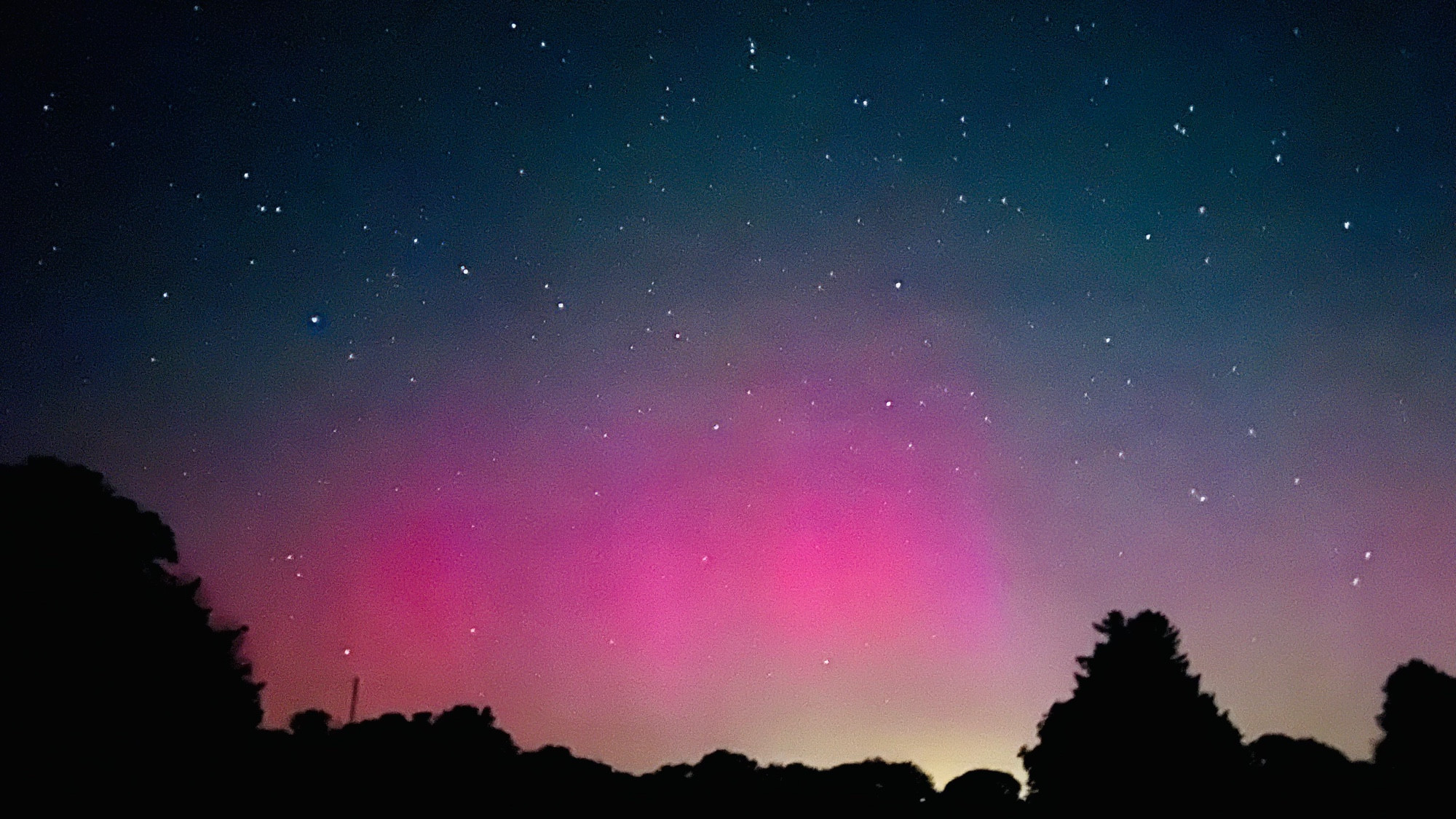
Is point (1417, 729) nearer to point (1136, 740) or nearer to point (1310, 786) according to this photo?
point (1310, 786)

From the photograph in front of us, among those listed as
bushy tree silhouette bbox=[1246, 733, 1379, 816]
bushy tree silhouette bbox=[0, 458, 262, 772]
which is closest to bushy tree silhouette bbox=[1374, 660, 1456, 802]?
bushy tree silhouette bbox=[1246, 733, 1379, 816]

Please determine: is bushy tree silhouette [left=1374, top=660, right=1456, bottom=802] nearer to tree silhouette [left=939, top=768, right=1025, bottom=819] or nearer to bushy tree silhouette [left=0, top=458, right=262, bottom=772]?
tree silhouette [left=939, top=768, right=1025, bottom=819]

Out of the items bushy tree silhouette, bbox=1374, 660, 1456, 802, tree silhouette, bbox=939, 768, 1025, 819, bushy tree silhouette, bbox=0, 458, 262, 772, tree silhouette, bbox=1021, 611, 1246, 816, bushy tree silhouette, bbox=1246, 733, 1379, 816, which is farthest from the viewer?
tree silhouette, bbox=939, 768, 1025, 819

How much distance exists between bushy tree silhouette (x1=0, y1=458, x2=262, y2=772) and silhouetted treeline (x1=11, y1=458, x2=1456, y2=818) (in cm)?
3

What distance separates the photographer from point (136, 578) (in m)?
16.5

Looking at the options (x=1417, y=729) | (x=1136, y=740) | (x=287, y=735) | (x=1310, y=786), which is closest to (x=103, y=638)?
(x=287, y=735)

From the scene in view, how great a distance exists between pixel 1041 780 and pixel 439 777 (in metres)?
13.6

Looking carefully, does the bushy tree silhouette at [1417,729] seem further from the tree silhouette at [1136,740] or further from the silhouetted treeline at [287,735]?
the tree silhouette at [1136,740]

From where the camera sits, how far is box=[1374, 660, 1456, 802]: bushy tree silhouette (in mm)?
21531

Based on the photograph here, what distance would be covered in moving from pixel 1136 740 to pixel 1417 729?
41.4ft

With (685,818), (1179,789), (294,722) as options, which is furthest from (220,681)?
(294,722)

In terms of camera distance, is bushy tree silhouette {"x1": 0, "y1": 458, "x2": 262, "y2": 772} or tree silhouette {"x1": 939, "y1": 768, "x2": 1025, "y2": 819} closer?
bushy tree silhouette {"x1": 0, "y1": 458, "x2": 262, "y2": 772}

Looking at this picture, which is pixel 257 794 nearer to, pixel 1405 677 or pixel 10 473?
pixel 10 473

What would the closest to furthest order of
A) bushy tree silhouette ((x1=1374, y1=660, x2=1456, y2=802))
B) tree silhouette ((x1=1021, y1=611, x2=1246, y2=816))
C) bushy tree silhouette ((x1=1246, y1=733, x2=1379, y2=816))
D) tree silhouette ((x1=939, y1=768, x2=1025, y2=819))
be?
tree silhouette ((x1=1021, y1=611, x2=1246, y2=816)) < bushy tree silhouette ((x1=1246, y1=733, x2=1379, y2=816)) < bushy tree silhouette ((x1=1374, y1=660, x2=1456, y2=802)) < tree silhouette ((x1=939, y1=768, x2=1025, y2=819))
